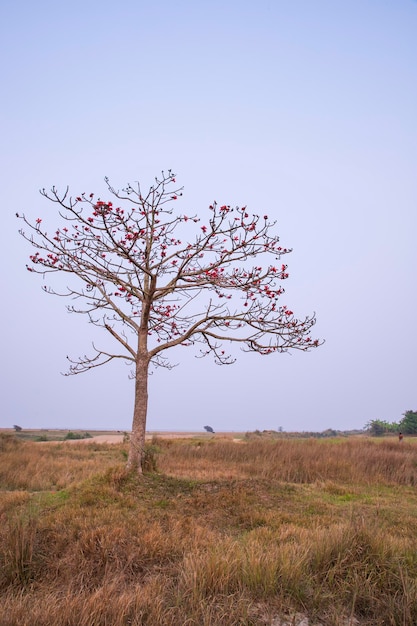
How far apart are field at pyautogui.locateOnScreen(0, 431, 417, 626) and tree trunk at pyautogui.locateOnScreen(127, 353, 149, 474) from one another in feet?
1.38

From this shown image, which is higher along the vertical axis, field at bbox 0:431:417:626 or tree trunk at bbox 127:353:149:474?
tree trunk at bbox 127:353:149:474

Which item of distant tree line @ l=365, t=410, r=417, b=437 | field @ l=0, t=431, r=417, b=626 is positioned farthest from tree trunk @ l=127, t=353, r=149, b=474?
distant tree line @ l=365, t=410, r=417, b=437

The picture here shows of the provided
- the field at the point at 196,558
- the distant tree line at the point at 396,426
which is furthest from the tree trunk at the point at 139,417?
the distant tree line at the point at 396,426

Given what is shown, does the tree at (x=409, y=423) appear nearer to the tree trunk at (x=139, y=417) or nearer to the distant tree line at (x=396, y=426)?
the distant tree line at (x=396, y=426)

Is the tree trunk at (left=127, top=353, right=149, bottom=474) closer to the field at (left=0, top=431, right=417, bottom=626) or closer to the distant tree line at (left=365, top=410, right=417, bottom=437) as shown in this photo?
the field at (left=0, top=431, right=417, bottom=626)

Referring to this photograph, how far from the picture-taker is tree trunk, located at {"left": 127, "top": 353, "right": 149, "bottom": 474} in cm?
1120

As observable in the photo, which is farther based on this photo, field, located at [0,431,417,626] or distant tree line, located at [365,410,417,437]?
distant tree line, located at [365,410,417,437]

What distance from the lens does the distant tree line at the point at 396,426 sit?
190 feet

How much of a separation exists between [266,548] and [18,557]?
292cm

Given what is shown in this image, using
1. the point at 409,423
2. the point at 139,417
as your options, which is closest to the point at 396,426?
the point at 409,423

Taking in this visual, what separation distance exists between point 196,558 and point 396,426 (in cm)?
6236

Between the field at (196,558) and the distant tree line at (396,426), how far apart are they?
51664mm

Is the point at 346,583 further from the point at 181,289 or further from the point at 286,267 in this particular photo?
the point at 181,289

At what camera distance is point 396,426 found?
61.2m
